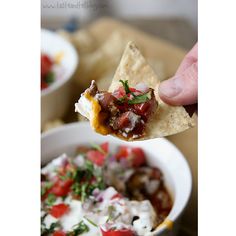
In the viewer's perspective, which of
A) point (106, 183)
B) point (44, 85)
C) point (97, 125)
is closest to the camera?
point (97, 125)

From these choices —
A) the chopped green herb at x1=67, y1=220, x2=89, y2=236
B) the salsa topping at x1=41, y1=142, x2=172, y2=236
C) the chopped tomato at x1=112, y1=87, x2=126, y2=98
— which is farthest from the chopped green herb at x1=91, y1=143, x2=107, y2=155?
the chopped tomato at x1=112, y1=87, x2=126, y2=98

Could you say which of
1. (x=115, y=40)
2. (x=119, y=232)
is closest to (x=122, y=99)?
(x=119, y=232)

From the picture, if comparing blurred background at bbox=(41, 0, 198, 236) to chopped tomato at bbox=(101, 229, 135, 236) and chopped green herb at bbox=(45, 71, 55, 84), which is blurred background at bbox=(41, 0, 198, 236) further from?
chopped tomato at bbox=(101, 229, 135, 236)

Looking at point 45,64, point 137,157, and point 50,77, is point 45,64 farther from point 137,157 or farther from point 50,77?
point 137,157

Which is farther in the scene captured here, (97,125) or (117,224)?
(117,224)

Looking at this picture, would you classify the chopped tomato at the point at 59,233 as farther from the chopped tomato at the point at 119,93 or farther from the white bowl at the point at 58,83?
the white bowl at the point at 58,83
